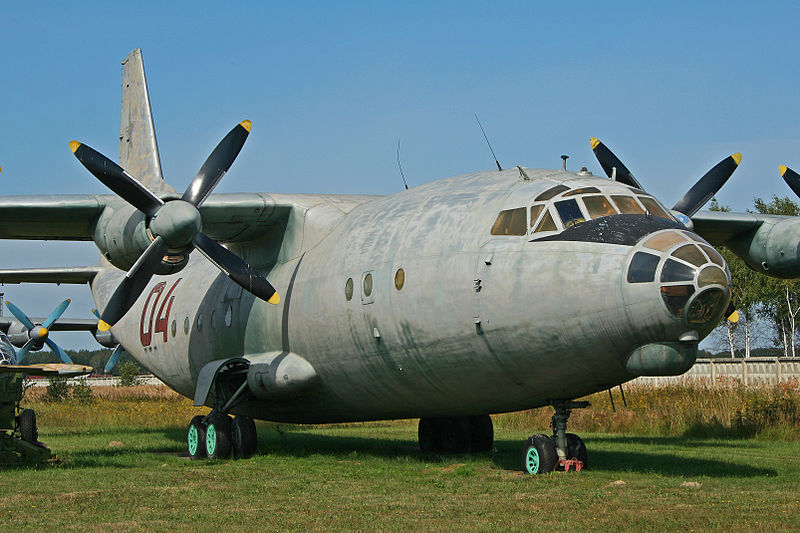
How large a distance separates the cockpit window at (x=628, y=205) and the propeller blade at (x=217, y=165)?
6.88 metres

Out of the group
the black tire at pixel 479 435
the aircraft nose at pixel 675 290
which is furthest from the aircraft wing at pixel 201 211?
the aircraft nose at pixel 675 290

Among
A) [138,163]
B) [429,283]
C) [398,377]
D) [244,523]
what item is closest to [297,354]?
[398,377]

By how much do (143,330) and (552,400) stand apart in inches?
457

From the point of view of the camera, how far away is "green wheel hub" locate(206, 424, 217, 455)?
50.9ft

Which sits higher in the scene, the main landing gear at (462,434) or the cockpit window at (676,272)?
the cockpit window at (676,272)

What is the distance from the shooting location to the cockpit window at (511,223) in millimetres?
11703

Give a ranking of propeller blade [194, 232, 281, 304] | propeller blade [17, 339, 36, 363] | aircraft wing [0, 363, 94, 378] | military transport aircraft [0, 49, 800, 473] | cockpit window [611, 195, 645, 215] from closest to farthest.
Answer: military transport aircraft [0, 49, 800, 473] < cockpit window [611, 195, 645, 215] < aircraft wing [0, 363, 94, 378] < propeller blade [194, 232, 281, 304] < propeller blade [17, 339, 36, 363]

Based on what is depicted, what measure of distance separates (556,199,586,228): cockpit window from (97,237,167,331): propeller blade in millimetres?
6269

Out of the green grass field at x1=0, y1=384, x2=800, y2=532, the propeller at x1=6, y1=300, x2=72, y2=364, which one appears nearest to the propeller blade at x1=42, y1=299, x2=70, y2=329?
the propeller at x1=6, y1=300, x2=72, y2=364

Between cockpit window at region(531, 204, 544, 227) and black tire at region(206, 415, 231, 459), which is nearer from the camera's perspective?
cockpit window at region(531, 204, 544, 227)

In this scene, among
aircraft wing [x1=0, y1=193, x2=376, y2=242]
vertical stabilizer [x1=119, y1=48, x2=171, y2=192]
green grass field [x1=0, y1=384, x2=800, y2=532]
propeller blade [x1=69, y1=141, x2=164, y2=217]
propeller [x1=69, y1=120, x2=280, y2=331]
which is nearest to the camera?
green grass field [x1=0, y1=384, x2=800, y2=532]

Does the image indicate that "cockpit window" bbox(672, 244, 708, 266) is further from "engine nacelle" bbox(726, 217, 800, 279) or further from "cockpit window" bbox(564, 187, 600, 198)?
"engine nacelle" bbox(726, 217, 800, 279)

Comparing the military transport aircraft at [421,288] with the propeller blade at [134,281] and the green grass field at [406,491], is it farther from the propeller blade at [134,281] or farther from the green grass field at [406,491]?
the green grass field at [406,491]

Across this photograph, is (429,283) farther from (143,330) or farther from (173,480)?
(143,330)
